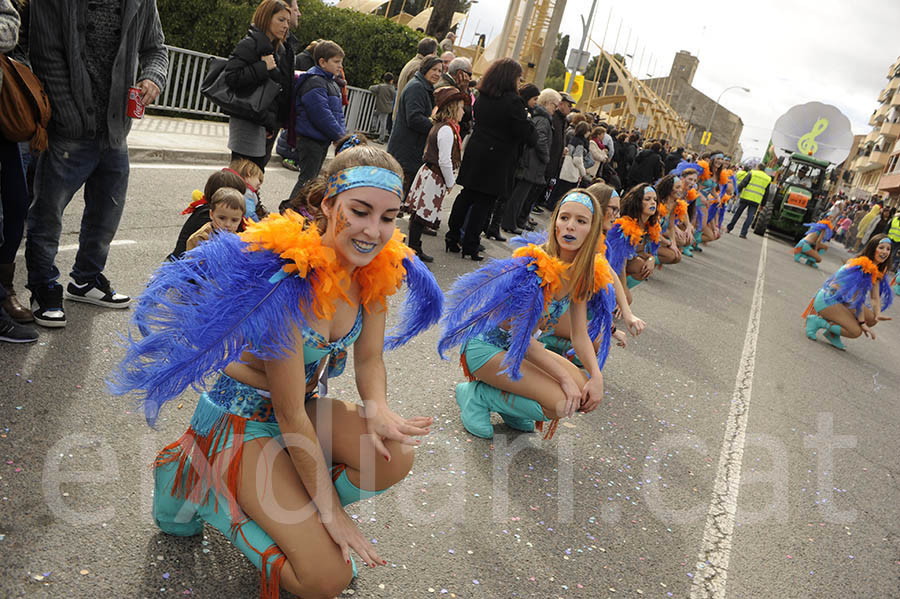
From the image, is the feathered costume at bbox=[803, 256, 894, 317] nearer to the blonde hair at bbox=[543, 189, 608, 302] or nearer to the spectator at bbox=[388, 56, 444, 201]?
the spectator at bbox=[388, 56, 444, 201]

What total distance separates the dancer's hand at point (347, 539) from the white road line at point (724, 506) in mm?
1534

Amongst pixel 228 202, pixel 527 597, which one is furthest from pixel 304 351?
pixel 228 202

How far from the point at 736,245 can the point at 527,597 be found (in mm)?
17040

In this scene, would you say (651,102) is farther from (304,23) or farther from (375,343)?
(375,343)

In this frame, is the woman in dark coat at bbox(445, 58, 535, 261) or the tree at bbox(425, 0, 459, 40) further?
the tree at bbox(425, 0, 459, 40)

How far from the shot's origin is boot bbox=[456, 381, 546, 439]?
3.86 meters

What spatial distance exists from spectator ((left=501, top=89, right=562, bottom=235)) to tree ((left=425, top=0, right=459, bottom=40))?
8.94 m

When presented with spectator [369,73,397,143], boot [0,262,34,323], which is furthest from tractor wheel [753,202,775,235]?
boot [0,262,34,323]

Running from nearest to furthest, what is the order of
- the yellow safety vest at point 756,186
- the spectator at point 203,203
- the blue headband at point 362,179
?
the blue headband at point 362,179 → the spectator at point 203,203 → the yellow safety vest at point 756,186

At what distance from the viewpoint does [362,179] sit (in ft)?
7.47

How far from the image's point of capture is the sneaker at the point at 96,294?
4.16 metres

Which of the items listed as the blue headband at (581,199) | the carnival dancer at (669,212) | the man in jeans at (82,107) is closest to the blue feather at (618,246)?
the carnival dancer at (669,212)

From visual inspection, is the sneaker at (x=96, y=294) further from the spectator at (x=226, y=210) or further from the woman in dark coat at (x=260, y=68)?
the woman in dark coat at (x=260, y=68)

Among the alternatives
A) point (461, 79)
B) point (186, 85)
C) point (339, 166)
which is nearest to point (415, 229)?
point (461, 79)
